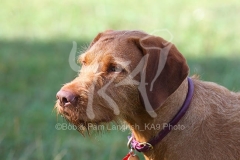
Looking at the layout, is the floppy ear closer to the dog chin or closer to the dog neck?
the dog neck

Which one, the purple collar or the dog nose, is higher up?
the dog nose

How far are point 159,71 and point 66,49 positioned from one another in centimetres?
676

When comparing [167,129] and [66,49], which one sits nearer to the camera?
[167,129]

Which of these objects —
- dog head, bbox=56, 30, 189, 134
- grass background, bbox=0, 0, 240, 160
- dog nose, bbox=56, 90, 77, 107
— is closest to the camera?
dog nose, bbox=56, 90, 77, 107

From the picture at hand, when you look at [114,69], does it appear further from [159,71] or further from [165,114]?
[165,114]

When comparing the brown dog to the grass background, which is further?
the grass background

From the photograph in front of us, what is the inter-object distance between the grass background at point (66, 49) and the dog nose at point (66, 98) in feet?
2.25

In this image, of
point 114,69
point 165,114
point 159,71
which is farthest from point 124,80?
point 165,114

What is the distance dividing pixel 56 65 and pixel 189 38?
3030mm

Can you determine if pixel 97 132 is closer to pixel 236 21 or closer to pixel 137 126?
pixel 137 126

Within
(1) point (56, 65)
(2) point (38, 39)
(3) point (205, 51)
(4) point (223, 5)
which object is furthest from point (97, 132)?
(4) point (223, 5)

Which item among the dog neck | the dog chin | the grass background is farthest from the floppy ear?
the grass background

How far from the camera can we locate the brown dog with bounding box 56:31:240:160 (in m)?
4.60

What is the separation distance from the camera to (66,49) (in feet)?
37.0
